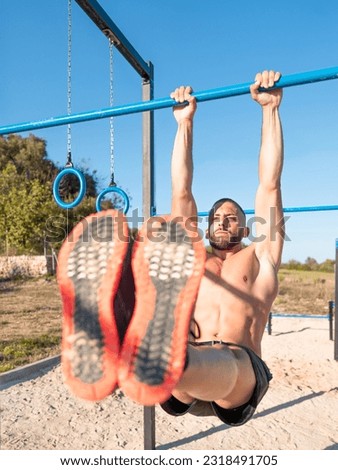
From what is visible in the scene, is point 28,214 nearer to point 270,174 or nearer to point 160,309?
point 270,174

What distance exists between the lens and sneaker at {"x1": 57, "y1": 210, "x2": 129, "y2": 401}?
1.33 m

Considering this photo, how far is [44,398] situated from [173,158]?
3005 millimetres

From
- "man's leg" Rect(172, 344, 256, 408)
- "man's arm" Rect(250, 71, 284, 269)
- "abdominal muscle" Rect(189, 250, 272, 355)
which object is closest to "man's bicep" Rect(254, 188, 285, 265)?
"man's arm" Rect(250, 71, 284, 269)

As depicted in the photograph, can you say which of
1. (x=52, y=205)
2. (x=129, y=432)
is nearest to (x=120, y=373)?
(x=129, y=432)

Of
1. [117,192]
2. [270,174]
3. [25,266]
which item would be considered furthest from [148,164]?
[25,266]

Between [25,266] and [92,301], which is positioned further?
[25,266]

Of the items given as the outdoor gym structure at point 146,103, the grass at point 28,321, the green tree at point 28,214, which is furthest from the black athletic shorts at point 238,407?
the green tree at point 28,214

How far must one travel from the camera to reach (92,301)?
1.42m

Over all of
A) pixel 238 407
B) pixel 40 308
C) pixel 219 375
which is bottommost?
pixel 40 308

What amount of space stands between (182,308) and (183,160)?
1.05 m

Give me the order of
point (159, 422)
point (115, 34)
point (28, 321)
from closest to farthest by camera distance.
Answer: point (115, 34) → point (159, 422) → point (28, 321)

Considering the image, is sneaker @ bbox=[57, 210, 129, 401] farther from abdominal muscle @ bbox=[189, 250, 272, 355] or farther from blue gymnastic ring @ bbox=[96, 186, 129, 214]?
blue gymnastic ring @ bbox=[96, 186, 129, 214]

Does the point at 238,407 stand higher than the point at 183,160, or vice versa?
the point at 183,160

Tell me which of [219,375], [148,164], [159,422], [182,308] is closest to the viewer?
[182,308]
